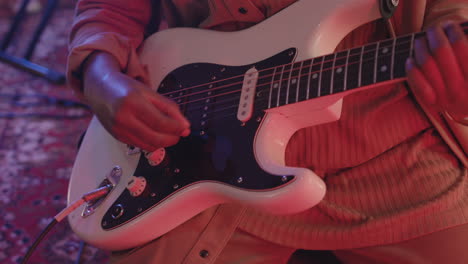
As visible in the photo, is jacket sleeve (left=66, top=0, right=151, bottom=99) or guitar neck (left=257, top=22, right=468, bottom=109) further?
jacket sleeve (left=66, top=0, right=151, bottom=99)

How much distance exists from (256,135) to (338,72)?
15cm

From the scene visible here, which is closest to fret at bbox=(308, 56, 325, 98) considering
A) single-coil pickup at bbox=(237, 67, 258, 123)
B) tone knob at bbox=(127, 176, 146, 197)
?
single-coil pickup at bbox=(237, 67, 258, 123)

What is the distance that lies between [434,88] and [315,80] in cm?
15

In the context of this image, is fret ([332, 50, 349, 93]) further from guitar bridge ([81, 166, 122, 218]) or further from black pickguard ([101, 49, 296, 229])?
guitar bridge ([81, 166, 122, 218])

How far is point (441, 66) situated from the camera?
52 centimetres

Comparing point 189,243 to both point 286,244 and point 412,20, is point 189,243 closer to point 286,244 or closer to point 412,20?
point 286,244

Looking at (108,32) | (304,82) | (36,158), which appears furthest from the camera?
(36,158)

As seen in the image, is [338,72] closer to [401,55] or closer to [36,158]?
[401,55]

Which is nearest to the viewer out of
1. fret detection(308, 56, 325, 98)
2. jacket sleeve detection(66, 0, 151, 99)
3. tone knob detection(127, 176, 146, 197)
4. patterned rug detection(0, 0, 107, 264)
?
fret detection(308, 56, 325, 98)

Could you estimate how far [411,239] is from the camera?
2.23 ft

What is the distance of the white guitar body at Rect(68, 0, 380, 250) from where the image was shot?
625 mm

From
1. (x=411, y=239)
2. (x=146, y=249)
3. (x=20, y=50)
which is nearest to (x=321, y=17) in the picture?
(x=411, y=239)

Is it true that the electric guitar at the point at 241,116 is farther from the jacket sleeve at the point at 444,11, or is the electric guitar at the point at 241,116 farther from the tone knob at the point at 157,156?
the jacket sleeve at the point at 444,11

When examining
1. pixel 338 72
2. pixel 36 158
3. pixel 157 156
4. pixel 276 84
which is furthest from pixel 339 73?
pixel 36 158
